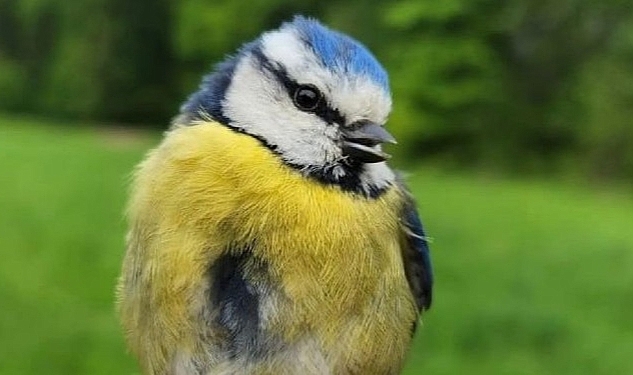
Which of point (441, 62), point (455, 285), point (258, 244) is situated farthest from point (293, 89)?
point (441, 62)

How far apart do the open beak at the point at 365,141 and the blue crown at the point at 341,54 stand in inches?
2.9

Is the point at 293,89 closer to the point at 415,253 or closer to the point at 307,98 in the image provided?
the point at 307,98

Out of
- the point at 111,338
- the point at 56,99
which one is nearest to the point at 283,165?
the point at 111,338

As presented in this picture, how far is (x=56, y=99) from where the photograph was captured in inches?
730

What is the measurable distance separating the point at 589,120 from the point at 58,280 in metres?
11.2

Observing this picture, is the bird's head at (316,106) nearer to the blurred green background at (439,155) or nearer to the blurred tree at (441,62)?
the blurred green background at (439,155)

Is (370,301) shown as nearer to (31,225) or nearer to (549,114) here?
(31,225)

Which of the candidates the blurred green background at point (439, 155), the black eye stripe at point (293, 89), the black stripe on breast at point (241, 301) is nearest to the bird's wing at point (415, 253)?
the black eye stripe at point (293, 89)

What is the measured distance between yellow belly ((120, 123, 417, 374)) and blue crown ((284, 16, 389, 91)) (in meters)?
0.16

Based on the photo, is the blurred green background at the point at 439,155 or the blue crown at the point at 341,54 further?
the blurred green background at the point at 439,155

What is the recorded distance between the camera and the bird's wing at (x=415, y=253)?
5.38ft

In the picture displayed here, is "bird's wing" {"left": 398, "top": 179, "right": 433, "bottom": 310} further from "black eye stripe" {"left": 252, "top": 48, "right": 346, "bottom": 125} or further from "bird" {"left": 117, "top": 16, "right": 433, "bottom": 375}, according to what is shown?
"black eye stripe" {"left": 252, "top": 48, "right": 346, "bottom": 125}

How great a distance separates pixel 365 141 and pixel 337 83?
0.30 ft

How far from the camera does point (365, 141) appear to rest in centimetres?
146
